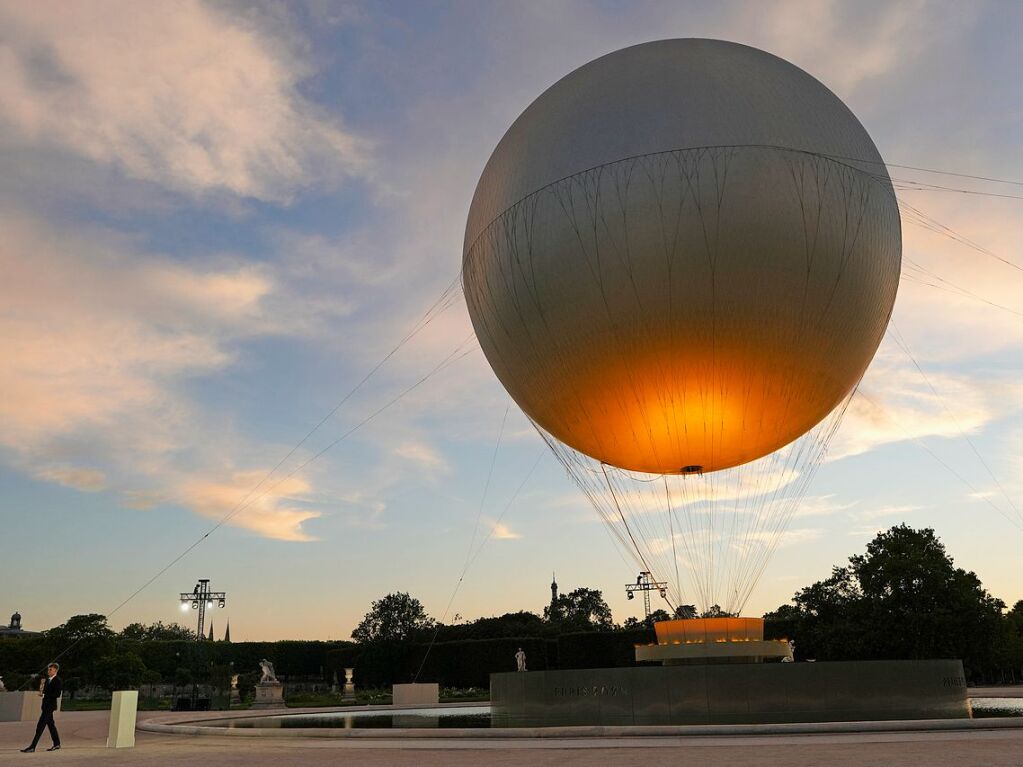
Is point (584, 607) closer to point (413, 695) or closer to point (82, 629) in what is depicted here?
point (82, 629)

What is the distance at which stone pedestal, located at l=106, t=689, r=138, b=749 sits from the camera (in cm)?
1517

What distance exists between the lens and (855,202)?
16.7 metres

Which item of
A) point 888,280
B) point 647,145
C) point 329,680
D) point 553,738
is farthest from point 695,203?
point 329,680

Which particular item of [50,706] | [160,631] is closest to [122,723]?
[50,706]

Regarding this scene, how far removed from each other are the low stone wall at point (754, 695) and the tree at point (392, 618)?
108472mm

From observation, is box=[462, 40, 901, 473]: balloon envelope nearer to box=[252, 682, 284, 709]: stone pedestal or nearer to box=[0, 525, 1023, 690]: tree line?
box=[0, 525, 1023, 690]: tree line

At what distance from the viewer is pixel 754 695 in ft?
55.7

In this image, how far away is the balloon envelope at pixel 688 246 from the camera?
15.7 m

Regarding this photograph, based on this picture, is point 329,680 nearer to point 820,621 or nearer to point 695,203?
point 820,621

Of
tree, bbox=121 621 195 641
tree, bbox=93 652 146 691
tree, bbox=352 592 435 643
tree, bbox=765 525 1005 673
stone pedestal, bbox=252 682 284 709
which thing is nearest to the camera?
stone pedestal, bbox=252 682 284 709

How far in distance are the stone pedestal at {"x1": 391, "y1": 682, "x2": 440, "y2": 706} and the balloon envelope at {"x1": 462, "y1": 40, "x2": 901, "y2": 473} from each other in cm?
2235

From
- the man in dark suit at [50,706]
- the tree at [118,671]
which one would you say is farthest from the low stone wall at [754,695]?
the tree at [118,671]

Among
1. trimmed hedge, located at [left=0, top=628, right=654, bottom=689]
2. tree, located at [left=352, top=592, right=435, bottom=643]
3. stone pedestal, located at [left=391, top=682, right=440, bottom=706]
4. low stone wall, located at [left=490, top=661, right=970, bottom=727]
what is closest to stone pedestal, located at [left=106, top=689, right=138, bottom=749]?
low stone wall, located at [left=490, top=661, right=970, bottom=727]

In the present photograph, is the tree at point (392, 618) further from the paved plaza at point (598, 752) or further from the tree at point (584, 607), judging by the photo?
the paved plaza at point (598, 752)
